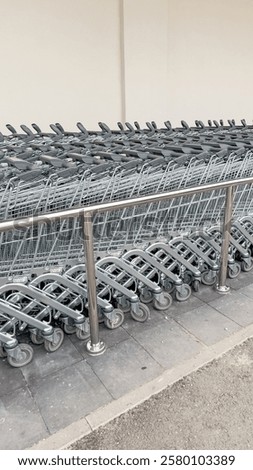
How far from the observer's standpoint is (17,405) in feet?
5.06

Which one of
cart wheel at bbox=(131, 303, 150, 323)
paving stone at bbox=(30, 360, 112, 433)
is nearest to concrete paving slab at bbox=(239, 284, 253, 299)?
cart wheel at bbox=(131, 303, 150, 323)

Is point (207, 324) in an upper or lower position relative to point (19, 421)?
lower

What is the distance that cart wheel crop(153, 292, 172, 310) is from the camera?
2.24m

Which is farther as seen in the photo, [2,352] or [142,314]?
[142,314]

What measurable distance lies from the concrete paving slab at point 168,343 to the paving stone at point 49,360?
381mm

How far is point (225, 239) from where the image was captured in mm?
2287

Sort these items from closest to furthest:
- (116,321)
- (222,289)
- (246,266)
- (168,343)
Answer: (168,343)
(116,321)
(222,289)
(246,266)

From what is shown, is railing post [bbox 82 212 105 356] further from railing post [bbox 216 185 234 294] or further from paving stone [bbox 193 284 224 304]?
railing post [bbox 216 185 234 294]

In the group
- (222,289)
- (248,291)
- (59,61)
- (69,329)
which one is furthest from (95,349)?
(59,61)

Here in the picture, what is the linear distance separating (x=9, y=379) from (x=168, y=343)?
2.86 feet

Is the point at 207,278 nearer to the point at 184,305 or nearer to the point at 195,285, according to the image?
the point at 195,285

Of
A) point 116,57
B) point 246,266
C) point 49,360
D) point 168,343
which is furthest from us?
point 116,57

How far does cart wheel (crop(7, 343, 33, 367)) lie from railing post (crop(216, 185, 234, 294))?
4.55 ft
